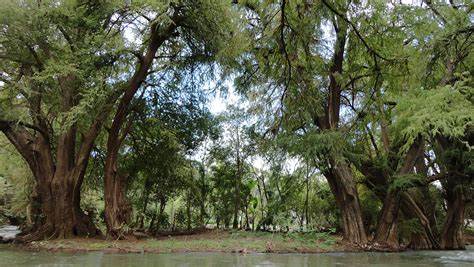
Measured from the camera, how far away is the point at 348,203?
14148 millimetres

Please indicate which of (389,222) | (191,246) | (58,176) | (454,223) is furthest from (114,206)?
(454,223)

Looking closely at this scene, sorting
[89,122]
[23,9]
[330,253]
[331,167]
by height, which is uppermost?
[23,9]

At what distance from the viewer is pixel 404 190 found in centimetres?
1355

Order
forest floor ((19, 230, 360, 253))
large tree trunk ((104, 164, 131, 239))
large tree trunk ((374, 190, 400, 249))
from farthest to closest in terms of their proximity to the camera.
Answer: large tree trunk ((374, 190, 400, 249))
large tree trunk ((104, 164, 131, 239))
forest floor ((19, 230, 360, 253))

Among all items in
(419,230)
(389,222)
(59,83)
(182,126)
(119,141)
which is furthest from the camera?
(182,126)

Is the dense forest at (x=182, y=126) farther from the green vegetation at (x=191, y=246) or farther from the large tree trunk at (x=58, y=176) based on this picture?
→ the green vegetation at (x=191, y=246)

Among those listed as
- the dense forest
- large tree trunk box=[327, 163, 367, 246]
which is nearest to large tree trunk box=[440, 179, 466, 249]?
the dense forest

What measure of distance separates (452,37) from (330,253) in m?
8.57

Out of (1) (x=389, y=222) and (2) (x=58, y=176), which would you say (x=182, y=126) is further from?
(1) (x=389, y=222)

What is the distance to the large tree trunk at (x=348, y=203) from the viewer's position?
13.7 metres

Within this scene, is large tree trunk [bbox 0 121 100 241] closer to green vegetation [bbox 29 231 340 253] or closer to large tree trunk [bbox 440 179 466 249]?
green vegetation [bbox 29 231 340 253]

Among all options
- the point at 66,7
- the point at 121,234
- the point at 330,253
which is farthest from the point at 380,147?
the point at 66,7

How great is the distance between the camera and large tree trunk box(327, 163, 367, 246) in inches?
541

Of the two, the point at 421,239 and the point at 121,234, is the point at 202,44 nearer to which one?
the point at 121,234
